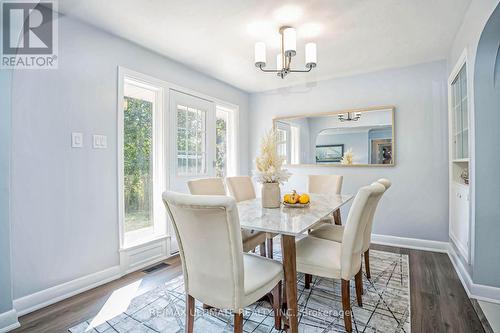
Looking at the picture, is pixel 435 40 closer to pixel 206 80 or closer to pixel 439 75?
pixel 439 75

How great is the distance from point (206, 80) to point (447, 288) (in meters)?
3.67

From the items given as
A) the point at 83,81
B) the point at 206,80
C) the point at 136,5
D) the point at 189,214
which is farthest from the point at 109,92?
the point at 189,214

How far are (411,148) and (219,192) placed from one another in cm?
264


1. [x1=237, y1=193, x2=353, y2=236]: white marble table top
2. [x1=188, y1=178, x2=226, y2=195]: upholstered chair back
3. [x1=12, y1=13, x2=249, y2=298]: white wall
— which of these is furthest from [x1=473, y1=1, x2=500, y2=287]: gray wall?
[x1=12, y1=13, x2=249, y2=298]: white wall

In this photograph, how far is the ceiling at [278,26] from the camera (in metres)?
2.06

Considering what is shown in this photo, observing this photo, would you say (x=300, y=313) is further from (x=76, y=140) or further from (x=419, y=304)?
(x=76, y=140)

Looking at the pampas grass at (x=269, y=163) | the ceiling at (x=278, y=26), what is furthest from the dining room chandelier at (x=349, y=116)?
the pampas grass at (x=269, y=163)

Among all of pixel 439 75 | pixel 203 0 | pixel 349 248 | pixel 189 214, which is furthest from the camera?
pixel 439 75

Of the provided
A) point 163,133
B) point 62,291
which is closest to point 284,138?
point 163,133

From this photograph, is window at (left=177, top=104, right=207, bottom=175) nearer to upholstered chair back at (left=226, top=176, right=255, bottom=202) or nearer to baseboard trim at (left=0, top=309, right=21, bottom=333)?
upholstered chair back at (left=226, top=176, right=255, bottom=202)

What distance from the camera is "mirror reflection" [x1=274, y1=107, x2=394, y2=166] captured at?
3531 mm

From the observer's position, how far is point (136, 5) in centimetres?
206

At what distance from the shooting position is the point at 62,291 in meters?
2.09

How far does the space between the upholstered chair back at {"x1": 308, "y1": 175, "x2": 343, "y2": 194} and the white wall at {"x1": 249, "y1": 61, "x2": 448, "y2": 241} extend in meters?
0.69
